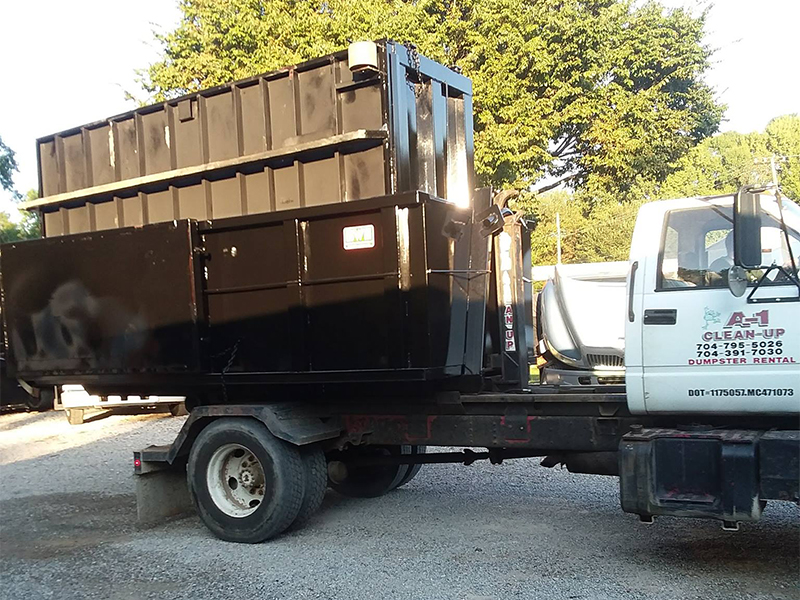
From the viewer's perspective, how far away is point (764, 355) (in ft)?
14.9

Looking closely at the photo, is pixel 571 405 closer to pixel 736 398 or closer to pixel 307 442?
pixel 736 398

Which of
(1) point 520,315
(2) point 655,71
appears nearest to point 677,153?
(2) point 655,71

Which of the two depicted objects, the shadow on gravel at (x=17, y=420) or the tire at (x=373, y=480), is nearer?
the tire at (x=373, y=480)

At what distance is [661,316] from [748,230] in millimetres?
765

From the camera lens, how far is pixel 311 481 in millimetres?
5977

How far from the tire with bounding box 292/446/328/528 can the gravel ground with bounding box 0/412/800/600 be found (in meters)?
0.20

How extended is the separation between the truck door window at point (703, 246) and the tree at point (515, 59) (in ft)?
37.6

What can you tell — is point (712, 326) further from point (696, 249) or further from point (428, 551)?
point (428, 551)

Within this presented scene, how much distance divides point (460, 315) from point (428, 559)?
5.75 feet

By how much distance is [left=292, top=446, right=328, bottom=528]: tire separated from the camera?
595 centimetres

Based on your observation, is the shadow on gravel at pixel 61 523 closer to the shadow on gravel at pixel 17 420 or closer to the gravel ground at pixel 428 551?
the gravel ground at pixel 428 551

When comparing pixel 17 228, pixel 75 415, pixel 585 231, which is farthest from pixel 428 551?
pixel 585 231

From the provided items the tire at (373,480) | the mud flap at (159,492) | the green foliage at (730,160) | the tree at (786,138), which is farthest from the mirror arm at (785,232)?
the tree at (786,138)

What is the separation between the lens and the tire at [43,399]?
6930 mm
